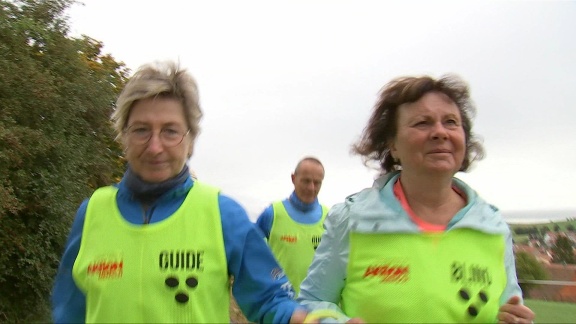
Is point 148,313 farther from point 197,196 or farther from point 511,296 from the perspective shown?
point 511,296

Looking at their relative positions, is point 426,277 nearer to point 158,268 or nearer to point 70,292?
point 158,268

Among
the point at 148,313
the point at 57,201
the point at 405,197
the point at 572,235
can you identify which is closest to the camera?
the point at 148,313

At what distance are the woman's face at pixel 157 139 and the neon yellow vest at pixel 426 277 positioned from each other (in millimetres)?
848

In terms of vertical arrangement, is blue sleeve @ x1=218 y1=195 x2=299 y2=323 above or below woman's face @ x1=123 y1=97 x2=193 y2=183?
below

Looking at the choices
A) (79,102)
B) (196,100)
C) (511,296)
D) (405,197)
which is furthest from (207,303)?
(79,102)

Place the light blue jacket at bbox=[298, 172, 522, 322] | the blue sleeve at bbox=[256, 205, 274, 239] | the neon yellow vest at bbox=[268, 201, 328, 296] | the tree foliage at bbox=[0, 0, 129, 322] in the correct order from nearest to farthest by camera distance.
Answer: the light blue jacket at bbox=[298, 172, 522, 322] < the neon yellow vest at bbox=[268, 201, 328, 296] < the blue sleeve at bbox=[256, 205, 274, 239] < the tree foliage at bbox=[0, 0, 129, 322]

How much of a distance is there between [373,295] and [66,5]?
11.5 metres

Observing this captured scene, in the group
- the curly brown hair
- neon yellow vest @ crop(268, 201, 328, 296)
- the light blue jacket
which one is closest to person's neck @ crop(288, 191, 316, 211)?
neon yellow vest @ crop(268, 201, 328, 296)

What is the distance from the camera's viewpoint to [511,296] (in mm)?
2584

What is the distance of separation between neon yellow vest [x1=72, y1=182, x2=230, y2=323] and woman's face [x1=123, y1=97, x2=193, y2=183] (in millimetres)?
164

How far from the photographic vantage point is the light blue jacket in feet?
8.67

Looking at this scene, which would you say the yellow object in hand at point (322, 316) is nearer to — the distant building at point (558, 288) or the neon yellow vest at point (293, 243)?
the distant building at point (558, 288)

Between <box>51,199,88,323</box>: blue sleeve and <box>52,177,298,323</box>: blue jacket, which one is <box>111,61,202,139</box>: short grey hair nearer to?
<box>52,177,298,323</box>: blue jacket

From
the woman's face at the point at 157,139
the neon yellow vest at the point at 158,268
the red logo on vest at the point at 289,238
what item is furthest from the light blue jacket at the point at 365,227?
the red logo on vest at the point at 289,238
